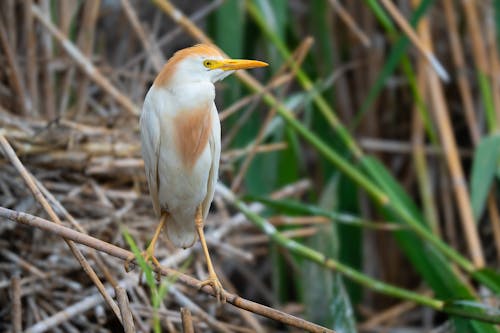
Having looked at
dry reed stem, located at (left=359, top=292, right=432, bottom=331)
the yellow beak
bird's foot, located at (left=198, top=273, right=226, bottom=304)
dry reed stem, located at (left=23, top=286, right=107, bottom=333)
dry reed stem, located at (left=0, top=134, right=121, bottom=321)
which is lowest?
dry reed stem, located at (left=359, top=292, right=432, bottom=331)

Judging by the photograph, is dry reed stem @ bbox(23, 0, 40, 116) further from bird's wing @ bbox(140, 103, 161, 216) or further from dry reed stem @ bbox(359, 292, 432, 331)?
dry reed stem @ bbox(359, 292, 432, 331)

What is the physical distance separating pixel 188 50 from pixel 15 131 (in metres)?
0.82

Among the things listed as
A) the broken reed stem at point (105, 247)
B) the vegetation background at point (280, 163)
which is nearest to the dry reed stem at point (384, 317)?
the vegetation background at point (280, 163)

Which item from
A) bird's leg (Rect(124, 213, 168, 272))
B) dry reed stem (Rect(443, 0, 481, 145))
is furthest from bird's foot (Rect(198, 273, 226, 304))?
dry reed stem (Rect(443, 0, 481, 145))

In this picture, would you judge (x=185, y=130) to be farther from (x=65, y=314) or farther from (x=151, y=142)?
(x=65, y=314)

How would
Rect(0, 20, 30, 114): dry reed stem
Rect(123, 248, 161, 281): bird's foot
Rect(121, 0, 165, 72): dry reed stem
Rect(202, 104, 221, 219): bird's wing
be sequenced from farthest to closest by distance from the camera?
Rect(121, 0, 165, 72): dry reed stem
Rect(0, 20, 30, 114): dry reed stem
Rect(202, 104, 221, 219): bird's wing
Rect(123, 248, 161, 281): bird's foot

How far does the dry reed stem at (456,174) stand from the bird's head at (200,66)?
3.98 ft

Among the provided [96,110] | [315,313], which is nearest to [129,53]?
[96,110]

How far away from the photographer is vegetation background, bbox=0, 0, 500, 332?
2250mm

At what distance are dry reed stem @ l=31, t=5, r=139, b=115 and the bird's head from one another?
817mm

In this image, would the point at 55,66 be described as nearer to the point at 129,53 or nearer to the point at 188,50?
the point at 129,53

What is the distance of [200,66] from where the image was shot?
1667 millimetres

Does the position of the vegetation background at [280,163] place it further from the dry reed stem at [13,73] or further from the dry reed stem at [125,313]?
the dry reed stem at [125,313]

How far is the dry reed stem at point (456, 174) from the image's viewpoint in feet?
8.45
